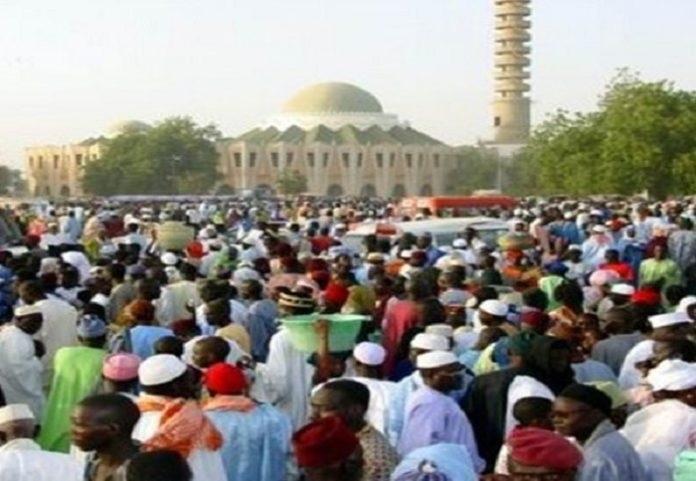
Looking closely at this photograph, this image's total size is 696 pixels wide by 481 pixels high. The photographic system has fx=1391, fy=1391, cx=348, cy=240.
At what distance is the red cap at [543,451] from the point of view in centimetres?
394

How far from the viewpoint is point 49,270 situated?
11.0 meters

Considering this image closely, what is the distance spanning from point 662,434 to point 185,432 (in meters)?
1.81

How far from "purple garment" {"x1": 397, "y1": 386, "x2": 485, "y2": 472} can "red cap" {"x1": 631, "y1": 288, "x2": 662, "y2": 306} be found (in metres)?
2.93

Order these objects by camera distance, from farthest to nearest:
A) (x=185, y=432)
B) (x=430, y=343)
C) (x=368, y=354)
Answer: (x=430, y=343) → (x=368, y=354) → (x=185, y=432)

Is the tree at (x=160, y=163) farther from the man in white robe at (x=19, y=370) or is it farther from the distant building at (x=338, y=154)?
the man in white robe at (x=19, y=370)

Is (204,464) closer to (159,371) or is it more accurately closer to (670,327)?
(159,371)

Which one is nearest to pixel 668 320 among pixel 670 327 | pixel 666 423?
pixel 670 327

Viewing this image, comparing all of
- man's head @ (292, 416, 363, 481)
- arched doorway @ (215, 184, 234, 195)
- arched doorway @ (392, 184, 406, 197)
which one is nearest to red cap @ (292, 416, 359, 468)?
man's head @ (292, 416, 363, 481)

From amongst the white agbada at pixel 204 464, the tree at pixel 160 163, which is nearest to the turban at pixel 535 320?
the white agbada at pixel 204 464

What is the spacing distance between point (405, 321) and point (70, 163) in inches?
4197

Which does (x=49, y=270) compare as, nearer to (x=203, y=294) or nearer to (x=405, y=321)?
(x=203, y=294)

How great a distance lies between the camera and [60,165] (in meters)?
115

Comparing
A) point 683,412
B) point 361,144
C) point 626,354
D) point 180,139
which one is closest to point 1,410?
A: point 683,412

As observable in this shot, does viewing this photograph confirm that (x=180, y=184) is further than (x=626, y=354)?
Yes
